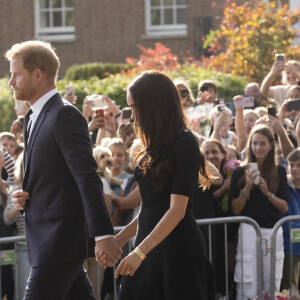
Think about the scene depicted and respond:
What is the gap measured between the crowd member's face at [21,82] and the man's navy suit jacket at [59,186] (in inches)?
6.1

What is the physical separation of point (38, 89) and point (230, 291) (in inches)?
151

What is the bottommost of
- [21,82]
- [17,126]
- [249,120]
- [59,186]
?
[17,126]

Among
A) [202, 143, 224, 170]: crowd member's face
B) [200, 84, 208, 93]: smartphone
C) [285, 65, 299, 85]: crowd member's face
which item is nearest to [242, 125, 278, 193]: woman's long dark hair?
[202, 143, 224, 170]: crowd member's face

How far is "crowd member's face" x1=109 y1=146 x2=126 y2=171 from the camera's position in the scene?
28.0 ft

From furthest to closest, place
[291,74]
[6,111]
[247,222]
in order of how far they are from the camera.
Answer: [6,111], [291,74], [247,222]

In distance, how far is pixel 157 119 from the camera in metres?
4.67

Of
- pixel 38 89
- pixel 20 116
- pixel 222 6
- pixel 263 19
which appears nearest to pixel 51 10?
pixel 222 6

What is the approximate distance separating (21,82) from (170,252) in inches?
47.4

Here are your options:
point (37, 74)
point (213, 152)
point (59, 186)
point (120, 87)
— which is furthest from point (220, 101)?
point (59, 186)

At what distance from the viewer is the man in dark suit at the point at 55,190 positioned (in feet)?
15.2

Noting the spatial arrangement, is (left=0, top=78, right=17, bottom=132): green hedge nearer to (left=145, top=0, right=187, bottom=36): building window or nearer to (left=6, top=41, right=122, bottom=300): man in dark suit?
(left=145, top=0, right=187, bottom=36): building window

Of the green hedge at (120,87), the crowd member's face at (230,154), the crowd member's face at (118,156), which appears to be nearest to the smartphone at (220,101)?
the crowd member's face at (230,154)

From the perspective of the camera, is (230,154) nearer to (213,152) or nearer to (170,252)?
(213,152)

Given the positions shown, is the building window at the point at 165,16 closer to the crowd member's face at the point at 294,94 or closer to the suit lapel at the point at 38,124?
the crowd member's face at the point at 294,94
